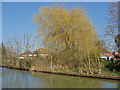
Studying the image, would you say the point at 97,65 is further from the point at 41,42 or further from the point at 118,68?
the point at 41,42

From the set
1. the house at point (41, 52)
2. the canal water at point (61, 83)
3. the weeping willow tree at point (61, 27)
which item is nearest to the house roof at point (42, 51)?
the house at point (41, 52)

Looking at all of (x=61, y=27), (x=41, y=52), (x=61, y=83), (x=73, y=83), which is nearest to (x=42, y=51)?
(x=41, y=52)

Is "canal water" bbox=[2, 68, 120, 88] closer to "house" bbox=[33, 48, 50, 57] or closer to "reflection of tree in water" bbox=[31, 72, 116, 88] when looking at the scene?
"reflection of tree in water" bbox=[31, 72, 116, 88]

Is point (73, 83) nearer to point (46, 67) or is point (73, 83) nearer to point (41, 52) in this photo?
point (46, 67)

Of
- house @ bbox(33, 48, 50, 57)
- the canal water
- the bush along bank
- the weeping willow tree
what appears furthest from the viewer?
the weeping willow tree

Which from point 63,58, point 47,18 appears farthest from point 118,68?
point 47,18

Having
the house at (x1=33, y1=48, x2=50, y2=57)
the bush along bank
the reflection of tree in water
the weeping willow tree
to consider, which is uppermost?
the weeping willow tree

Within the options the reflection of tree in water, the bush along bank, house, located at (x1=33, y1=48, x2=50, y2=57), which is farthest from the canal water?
house, located at (x1=33, y1=48, x2=50, y2=57)

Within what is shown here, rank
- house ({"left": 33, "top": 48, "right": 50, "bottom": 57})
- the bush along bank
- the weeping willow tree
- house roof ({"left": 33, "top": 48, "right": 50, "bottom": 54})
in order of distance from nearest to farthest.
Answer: the bush along bank → house roof ({"left": 33, "top": 48, "right": 50, "bottom": 54}) → house ({"left": 33, "top": 48, "right": 50, "bottom": 57}) → the weeping willow tree

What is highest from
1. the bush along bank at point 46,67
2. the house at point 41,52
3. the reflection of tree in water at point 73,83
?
the house at point 41,52

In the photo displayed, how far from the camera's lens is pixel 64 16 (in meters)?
14.5

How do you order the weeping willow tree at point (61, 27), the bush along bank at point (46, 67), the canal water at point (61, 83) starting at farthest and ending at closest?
1. the weeping willow tree at point (61, 27)
2. the bush along bank at point (46, 67)
3. the canal water at point (61, 83)

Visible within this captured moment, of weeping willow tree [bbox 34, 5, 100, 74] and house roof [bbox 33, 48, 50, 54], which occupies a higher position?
weeping willow tree [bbox 34, 5, 100, 74]

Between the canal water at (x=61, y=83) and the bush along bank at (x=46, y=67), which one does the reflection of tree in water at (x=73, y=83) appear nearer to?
the canal water at (x=61, y=83)
